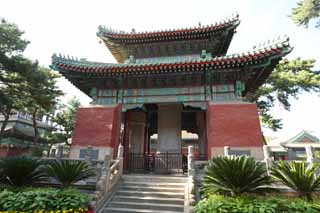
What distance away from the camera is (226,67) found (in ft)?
30.2

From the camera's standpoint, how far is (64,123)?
26188mm

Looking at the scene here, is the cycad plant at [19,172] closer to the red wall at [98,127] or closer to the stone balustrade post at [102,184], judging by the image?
the stone balustrade post at [102,184]

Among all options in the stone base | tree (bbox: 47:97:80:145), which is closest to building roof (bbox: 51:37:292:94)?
the stone base

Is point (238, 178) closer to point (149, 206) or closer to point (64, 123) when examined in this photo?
point (149, 206)

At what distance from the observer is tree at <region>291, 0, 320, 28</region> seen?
1237 centimetres

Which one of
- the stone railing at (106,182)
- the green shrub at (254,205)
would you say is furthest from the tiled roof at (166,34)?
the green shrub at (254,205)

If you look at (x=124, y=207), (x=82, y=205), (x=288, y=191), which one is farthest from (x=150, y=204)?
(x=288, y=191)

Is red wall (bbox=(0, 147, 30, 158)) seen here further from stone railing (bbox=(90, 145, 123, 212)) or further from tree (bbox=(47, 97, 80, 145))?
stone railing (bbox=(90, 145, 123, 212))

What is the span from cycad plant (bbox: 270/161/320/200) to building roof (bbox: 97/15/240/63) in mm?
8065

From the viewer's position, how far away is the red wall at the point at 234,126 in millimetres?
8758

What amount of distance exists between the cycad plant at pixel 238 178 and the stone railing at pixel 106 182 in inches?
136

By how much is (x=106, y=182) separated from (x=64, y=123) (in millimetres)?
21914

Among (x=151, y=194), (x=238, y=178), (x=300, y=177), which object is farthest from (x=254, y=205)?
(x=151, y=194)

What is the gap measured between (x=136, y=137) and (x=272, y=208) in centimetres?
963
